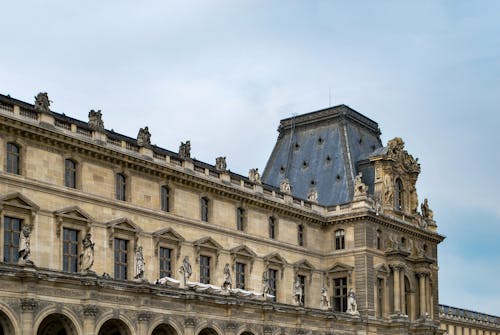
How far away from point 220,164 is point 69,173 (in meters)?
15.3

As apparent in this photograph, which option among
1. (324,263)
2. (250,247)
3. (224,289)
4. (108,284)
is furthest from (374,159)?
(108,284)

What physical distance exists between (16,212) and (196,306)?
1204cm

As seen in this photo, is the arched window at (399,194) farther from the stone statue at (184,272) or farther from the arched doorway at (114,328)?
the arched doorway at (114,328)

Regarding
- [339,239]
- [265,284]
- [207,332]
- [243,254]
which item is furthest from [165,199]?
[339,239]

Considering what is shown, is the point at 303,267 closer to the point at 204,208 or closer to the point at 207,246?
the point at 207,246

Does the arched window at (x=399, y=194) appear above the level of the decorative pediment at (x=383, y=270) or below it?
above

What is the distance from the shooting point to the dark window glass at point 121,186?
2141 inches

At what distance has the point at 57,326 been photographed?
46.6 meters

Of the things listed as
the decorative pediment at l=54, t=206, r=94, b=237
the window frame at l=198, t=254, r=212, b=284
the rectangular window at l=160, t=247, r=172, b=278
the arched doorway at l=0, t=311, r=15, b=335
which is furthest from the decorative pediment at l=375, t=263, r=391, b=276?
the arched doorway at l=0, t=311, r=15, b=335

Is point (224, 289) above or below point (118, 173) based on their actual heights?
below

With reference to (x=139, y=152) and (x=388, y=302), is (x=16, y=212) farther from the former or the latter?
(x=388, y=302)

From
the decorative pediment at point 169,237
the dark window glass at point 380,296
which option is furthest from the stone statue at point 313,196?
the decorative pediment at point 169,237

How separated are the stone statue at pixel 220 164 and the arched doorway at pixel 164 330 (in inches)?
627

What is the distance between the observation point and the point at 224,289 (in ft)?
182
